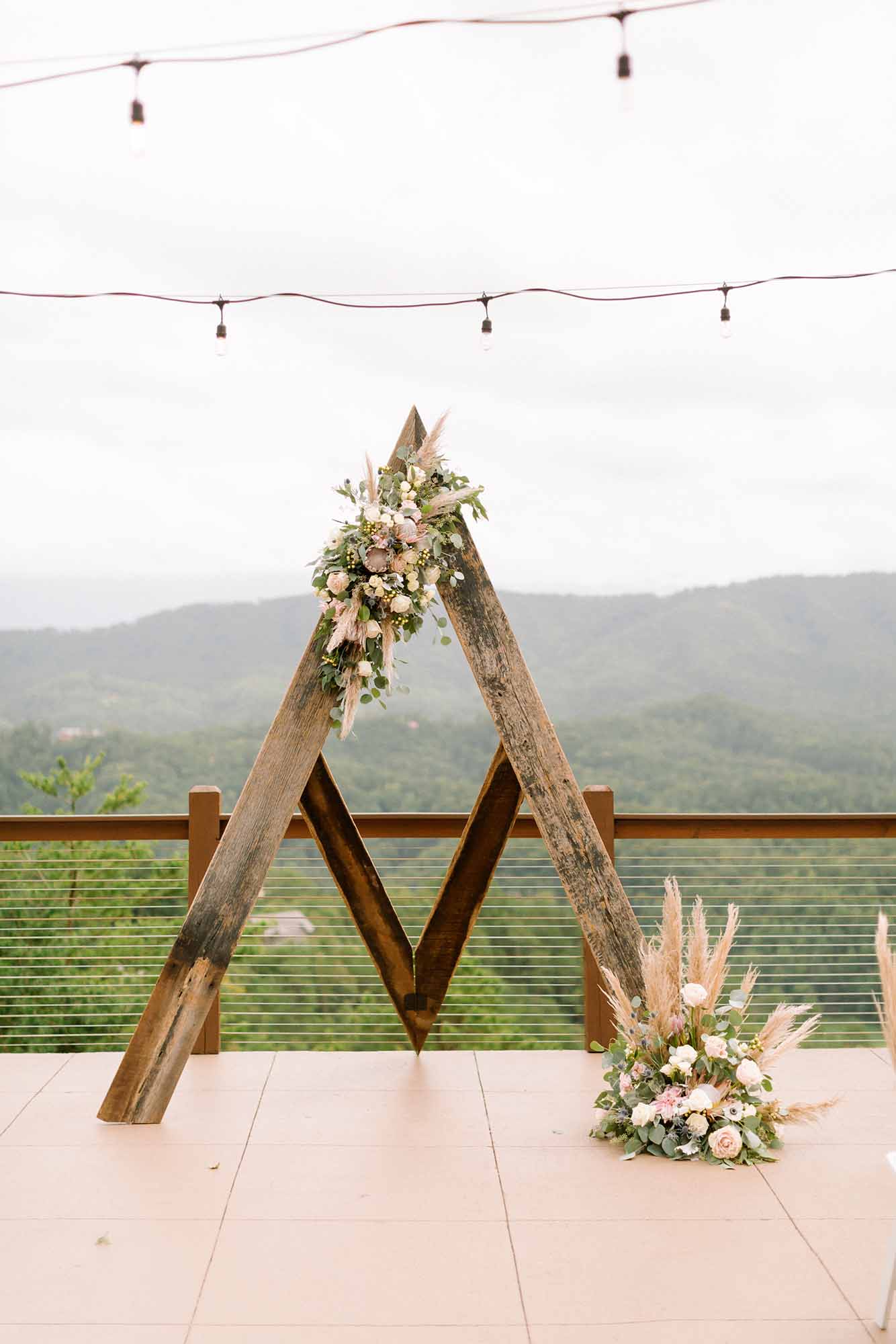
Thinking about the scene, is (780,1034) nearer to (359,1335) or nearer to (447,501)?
(359,1335)

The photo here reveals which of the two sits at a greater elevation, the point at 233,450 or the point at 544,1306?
the point at 233,450

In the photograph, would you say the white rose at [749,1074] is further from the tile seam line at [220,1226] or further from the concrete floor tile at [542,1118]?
the tile seam line at [220,1226]

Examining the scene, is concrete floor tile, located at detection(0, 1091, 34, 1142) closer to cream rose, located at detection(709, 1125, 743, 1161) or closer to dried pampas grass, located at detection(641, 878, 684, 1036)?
dried pampas grass, located at detection(641, 878, 684, 1036)

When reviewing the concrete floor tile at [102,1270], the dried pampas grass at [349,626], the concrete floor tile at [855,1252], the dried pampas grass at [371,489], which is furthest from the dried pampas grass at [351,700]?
the concrete floor tile at [855,1252]

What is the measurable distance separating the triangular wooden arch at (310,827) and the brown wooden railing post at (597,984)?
54 cm

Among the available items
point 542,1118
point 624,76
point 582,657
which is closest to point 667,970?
point 542,1118

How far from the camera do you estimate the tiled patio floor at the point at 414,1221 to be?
→ 7.91ft

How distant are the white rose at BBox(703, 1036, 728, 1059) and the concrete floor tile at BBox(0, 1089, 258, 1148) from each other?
53.1 inches

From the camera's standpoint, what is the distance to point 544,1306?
2465 millimetres

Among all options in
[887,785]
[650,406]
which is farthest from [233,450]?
[887,785]

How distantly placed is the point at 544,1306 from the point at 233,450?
78.4 ft

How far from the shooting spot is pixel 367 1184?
3.07 metres

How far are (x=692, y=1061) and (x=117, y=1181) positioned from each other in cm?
160

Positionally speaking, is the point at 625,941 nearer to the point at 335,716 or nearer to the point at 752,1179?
the point at 752,1179
